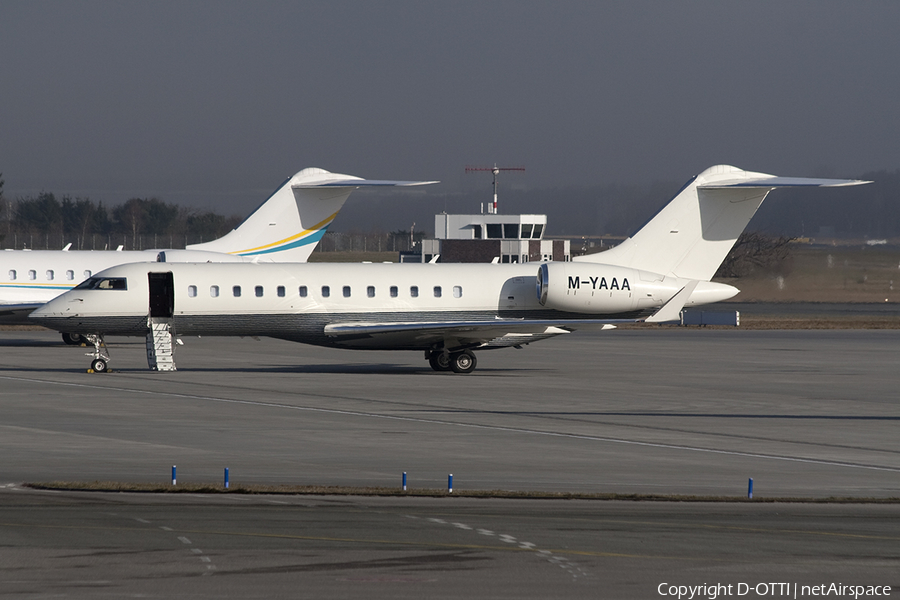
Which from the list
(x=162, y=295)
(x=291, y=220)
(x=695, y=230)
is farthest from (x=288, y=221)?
(x=695, y=230)

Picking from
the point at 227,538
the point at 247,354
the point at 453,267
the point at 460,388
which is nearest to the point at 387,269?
the point at 453,267

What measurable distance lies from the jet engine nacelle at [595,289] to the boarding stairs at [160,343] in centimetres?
1071

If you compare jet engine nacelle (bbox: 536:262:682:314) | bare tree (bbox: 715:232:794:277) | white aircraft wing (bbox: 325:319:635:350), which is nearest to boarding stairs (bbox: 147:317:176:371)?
white aircraft wing (bbox: 325:319:635:350)

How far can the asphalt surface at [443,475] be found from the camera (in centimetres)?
976

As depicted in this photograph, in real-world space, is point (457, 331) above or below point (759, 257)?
below

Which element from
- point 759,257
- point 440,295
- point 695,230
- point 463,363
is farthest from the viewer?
point 759,257

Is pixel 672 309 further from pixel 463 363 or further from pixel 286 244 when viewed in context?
pixel 286 244

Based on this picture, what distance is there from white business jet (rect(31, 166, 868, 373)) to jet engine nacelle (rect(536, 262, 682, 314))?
33 millimetres

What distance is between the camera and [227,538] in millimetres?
11008

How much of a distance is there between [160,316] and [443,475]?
55.6 feet

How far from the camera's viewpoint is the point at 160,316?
29625 mm

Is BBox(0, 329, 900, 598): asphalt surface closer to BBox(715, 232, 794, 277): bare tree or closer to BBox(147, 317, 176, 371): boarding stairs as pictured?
BBox(147, 317, 176, 371): boarding stairs

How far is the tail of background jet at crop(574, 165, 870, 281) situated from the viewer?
104 feet

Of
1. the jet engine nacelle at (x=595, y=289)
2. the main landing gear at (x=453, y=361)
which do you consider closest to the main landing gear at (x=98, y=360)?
the main landing gear at (x=453, y=361)
